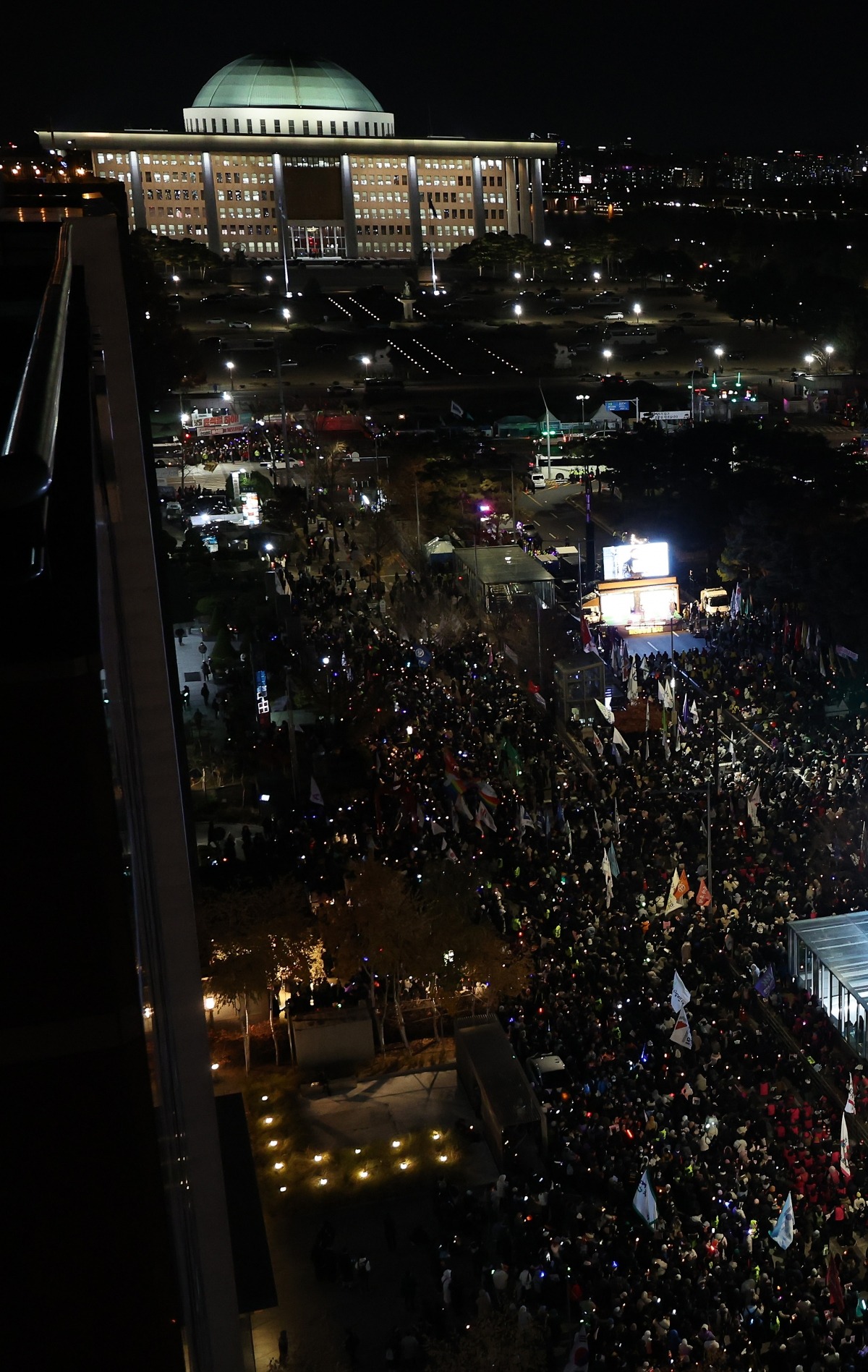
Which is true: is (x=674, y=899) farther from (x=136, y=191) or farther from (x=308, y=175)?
(x=308, y=175)

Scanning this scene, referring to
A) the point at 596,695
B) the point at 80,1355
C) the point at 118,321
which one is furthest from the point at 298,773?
the point at 80,1355

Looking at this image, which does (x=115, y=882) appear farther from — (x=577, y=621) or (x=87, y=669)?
(x=577, y=621)

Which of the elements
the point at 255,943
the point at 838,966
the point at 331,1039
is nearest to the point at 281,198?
the point at 255,943

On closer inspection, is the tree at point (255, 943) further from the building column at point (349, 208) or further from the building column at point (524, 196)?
the building column at point (524, 196)

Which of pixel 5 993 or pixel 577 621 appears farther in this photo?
pixel 577 621

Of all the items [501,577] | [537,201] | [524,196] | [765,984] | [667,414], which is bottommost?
[765,984]

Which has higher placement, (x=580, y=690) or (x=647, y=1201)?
(x=580, y=690)

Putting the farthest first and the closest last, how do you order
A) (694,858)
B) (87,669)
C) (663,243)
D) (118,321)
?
(663,243), (694,858), (118,321), (87,669)

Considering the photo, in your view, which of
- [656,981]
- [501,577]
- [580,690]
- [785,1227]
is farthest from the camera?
[501,577]
